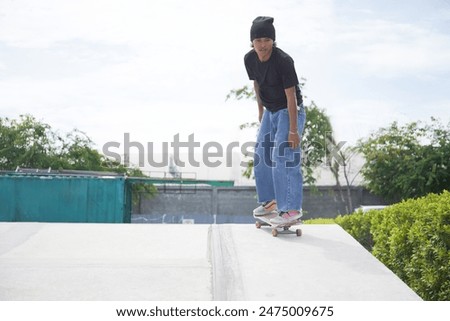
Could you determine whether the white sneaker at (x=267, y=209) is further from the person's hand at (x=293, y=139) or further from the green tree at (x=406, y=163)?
the green tree at (x=406, y=163)

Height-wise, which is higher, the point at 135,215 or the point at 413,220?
the point at 413,220

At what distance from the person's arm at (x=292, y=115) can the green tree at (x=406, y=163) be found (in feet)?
72.5

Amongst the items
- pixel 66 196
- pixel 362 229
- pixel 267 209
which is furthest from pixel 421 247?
pixel 66 196

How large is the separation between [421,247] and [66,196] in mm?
15793

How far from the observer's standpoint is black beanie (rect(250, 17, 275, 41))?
3.81m

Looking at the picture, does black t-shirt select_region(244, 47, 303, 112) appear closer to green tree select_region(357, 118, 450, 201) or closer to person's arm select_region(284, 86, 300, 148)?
person's arm select_region(284, 86, 300, 148)

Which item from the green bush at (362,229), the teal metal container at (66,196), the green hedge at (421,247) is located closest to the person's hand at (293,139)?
the green hedge at (421,247)

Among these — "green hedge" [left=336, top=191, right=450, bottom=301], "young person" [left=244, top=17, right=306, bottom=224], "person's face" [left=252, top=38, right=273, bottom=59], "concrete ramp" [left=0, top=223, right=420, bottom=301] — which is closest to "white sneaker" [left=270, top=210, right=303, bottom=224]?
"young person" [left=244, top=17, right=306, bottom=224]

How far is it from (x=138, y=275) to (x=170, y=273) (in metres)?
0.18

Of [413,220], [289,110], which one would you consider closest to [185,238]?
[289,110]

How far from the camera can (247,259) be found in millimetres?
3094

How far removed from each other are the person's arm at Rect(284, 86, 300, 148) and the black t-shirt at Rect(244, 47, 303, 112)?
55mm

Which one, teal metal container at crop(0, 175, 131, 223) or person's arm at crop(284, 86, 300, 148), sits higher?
person's arm at crop(284, 86, 300, 148)
